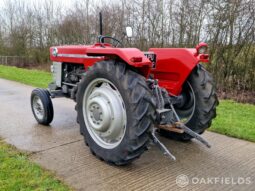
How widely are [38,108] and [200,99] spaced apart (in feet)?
9.01

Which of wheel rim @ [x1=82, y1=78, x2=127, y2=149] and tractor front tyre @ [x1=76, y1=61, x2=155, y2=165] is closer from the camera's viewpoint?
tractor front tyre @ [x1=76, y1=61, x2=155, y2=165]

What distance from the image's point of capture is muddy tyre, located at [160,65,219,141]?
12.3 feet

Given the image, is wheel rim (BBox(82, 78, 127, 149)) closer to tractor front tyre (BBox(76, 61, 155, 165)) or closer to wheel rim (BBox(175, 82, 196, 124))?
tractor front tyre (BBox(76, 61, 155, 165))

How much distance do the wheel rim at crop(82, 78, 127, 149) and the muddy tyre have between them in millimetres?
1091

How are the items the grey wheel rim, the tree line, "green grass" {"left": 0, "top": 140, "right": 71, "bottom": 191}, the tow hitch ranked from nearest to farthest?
"green grass" {"left": 0, "top": 140, "right": 71, "bottom": 191}, the tow hitch, the grey wheel rim, the tree line

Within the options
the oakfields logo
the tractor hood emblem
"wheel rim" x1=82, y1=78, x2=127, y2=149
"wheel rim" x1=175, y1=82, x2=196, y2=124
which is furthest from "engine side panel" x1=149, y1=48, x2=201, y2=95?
the tractor hood emblem

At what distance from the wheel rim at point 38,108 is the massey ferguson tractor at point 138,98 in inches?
41.4

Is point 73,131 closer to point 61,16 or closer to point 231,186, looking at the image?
point 231,186

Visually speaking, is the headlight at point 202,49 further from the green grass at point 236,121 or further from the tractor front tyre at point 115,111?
the green grass at point 236,121

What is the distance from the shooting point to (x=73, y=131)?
4652 millimetres

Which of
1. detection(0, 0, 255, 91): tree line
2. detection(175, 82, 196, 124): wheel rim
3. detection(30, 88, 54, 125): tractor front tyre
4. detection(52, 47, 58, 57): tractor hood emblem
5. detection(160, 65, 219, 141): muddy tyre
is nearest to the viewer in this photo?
detection(160, 65, 219, 141): muddy tyre

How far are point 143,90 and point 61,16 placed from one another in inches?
672

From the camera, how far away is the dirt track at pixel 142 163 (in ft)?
9.79

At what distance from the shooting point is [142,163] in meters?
3.44
